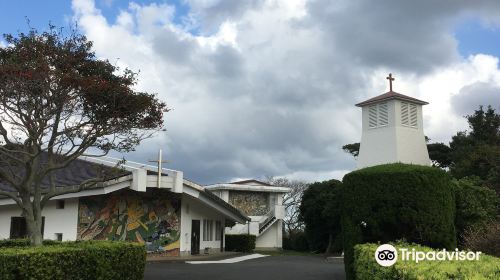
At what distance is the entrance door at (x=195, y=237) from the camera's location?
90.5 ft

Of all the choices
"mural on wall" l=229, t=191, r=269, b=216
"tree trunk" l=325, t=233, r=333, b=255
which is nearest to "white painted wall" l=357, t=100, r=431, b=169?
"tree trunk" l=325, t=233, r=333, b=255

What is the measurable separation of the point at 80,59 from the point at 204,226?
16.5m

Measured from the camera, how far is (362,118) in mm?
26859

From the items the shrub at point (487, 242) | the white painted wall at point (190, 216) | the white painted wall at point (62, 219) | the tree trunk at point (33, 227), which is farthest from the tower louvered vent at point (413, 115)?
the tree trunk at point (33, 227)

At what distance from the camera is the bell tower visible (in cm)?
2500

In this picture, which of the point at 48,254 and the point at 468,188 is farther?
the point at 468,188

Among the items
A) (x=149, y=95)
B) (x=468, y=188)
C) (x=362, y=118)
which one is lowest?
(x=468, y=188)

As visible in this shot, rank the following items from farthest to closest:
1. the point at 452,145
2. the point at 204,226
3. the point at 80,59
A: 1. the point at 452,145
2. the point at 204,226
3. the point at 80,59

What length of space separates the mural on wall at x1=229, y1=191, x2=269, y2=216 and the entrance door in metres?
11.2

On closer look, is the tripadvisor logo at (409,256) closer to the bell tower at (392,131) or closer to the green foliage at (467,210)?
the green foliage at (467,210)

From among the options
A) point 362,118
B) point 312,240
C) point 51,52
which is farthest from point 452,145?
point 51,52

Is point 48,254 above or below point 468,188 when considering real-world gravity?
below

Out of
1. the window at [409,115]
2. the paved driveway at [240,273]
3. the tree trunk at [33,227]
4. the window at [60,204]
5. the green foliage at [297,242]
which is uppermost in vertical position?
the window at [409,115]

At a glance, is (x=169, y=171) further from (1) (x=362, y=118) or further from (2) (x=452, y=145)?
(2) (x=452, y=145)
